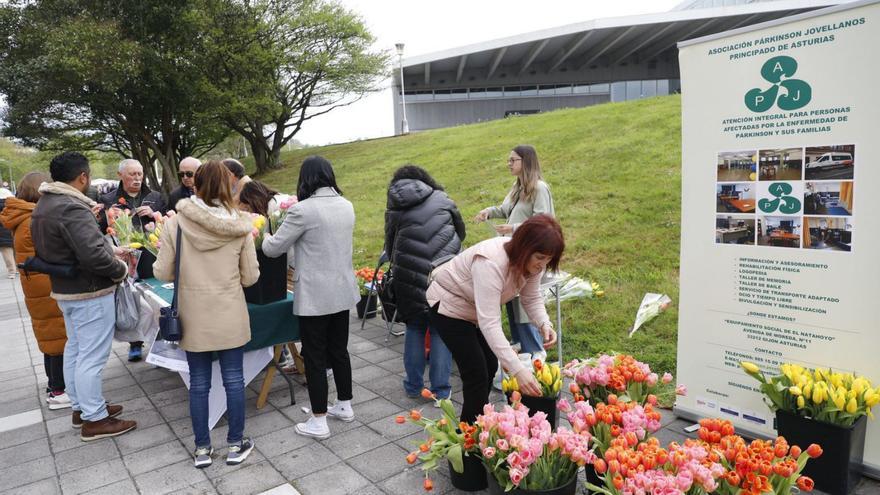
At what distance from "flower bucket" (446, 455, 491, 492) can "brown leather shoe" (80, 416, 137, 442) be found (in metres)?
2.28

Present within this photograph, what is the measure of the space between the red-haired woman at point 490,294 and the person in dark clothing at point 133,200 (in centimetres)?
305

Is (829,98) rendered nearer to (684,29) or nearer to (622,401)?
(622,401)

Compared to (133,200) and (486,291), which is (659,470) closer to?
(486,291)

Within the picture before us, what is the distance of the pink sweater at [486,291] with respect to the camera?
2.44m

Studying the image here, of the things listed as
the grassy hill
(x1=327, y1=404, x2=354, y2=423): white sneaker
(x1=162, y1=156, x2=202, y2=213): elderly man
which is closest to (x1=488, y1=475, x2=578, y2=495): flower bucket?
(x1=327, y1=404, x2=354, y2=423): white sneaker

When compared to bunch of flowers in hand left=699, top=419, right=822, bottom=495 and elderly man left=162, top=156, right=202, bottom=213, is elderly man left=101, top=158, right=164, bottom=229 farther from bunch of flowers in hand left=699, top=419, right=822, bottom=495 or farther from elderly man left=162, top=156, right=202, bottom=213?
bunch of flowers in hand left=699, top=419, right=822, bottom=495

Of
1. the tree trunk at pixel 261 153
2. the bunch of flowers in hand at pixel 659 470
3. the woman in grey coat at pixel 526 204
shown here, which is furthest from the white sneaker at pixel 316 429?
the tree trunk at pixel 261 153

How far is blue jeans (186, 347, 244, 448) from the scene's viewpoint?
3.07m

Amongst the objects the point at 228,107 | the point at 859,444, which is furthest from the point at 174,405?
the point at 228,107

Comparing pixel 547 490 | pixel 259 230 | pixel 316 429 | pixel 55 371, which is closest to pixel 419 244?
pixel 259 230

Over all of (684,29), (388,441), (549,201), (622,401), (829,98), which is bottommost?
(388,441)

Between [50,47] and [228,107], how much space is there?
6.00m

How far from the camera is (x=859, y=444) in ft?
8.68

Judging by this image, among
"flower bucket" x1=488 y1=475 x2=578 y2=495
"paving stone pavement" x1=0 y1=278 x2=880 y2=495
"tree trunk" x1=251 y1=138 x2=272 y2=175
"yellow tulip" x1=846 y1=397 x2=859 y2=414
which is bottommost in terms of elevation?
"paving stone pavement" x1=0 y1=278 x2=880 y2=495
